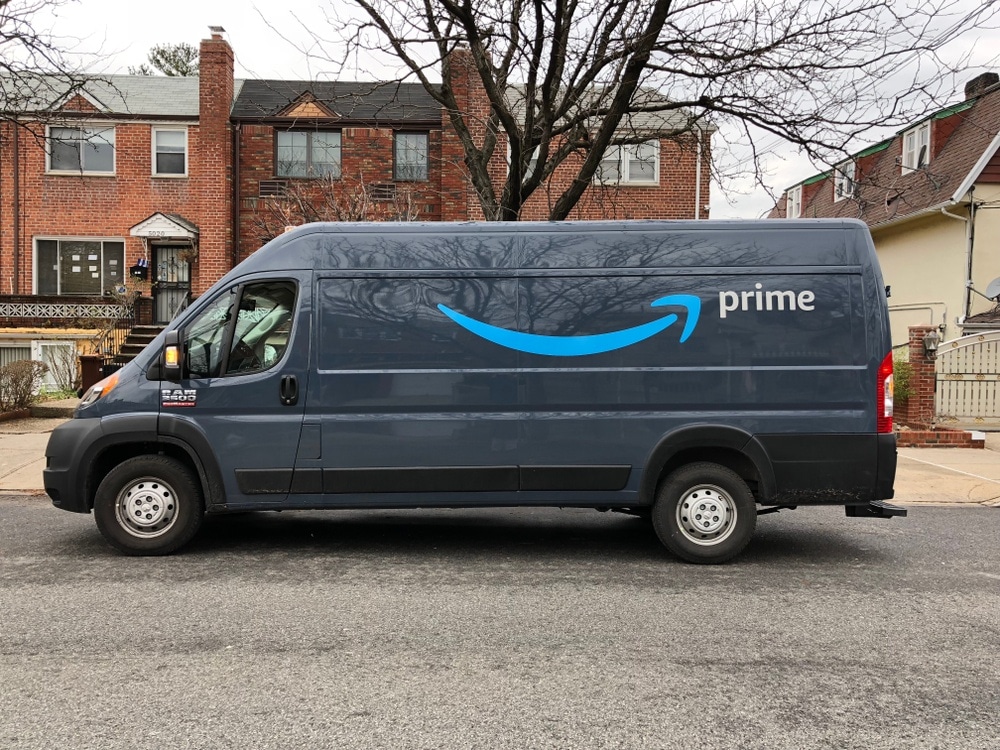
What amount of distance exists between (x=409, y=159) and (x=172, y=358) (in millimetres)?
16531

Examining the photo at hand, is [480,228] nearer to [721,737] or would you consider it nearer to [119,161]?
[721,737]

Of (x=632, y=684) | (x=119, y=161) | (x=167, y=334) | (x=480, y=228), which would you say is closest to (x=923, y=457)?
(x=480, y=228)

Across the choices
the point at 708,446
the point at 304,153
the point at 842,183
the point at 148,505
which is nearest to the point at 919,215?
the point at 842,183

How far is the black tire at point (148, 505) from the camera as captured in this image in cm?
627

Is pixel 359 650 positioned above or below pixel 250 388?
below

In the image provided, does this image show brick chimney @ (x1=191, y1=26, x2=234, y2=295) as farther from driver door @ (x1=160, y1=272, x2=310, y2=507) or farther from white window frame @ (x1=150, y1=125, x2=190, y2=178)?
driver door @ (x1=160, y1=272, x2=310, y2=507)

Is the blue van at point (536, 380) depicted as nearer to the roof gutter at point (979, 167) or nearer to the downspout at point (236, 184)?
the roof gutter at point (979, 167)

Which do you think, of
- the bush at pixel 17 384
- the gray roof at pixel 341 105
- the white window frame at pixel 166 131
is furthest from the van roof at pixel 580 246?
the white window frame at pixel 166 131

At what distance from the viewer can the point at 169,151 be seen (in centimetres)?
2208

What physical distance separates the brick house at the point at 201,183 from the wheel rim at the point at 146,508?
15.4 meters

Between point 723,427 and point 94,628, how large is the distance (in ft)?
14.3

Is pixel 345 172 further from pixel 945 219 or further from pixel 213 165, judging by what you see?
pixel 945 219

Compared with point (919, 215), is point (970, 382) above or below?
below

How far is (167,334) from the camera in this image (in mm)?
6219
